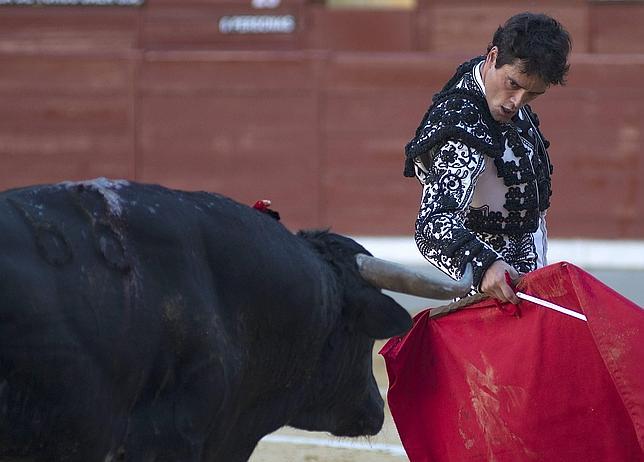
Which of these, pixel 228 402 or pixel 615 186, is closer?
pixel 228 402

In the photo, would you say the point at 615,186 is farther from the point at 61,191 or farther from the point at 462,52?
the point at 61,191

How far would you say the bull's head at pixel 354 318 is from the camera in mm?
2541

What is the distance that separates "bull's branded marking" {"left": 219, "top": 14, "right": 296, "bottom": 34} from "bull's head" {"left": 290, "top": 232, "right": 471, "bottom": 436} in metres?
7.02

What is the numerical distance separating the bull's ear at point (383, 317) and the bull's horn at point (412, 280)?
0.03 metres

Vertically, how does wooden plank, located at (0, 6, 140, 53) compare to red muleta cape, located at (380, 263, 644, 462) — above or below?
above

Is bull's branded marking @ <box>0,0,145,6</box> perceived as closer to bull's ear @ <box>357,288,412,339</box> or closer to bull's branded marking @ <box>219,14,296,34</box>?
bull's branded marking @ <box>219,14,296,34</box>

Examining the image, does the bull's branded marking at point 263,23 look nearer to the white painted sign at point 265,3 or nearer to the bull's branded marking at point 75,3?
the white painted sign at point 265,3

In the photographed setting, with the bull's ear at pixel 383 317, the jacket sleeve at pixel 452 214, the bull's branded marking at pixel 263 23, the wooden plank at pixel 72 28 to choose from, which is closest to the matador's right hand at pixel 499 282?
the jacket sleeve at pixel 452 214

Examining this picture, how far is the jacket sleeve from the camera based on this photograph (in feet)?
8.24

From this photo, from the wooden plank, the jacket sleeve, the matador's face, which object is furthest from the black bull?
the wooden plank

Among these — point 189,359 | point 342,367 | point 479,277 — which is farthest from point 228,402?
point 479,277

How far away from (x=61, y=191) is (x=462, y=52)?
7.44 meters

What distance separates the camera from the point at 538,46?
2467 mm

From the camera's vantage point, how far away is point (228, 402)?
236 cm
